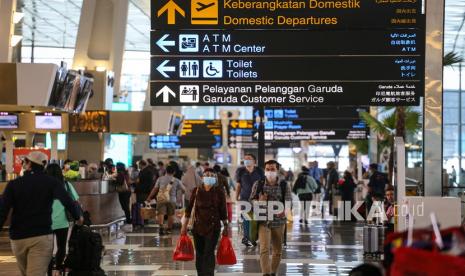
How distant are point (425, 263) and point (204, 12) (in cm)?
740

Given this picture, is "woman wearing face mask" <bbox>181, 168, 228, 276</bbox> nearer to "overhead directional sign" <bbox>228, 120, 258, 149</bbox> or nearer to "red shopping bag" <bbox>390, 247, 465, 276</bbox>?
"red shopping bag" <bbox>390, 247, 465, 276</bbox>

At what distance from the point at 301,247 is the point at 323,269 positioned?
11.3 ft

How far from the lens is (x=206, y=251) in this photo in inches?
424

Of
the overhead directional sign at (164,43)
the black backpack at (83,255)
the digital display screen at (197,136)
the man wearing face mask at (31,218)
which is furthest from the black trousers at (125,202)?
the digital display screen at (197,136)

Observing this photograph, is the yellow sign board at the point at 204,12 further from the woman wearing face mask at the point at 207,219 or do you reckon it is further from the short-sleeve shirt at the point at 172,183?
the short-sleeve shirt at the point at 172,183

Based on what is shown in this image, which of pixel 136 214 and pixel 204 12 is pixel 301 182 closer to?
pixel 136 214

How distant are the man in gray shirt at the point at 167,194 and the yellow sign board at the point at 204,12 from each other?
8.00m

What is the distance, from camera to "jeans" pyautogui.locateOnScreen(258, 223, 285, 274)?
11.3 m

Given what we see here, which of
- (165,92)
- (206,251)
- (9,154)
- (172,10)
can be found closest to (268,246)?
(206,251)

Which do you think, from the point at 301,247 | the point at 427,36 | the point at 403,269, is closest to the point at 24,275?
the point at 403,269

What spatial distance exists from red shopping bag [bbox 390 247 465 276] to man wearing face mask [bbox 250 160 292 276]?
249 inches

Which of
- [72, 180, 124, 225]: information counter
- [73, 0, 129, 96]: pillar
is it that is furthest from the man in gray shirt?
[73, 0, 129, 96]: pillar

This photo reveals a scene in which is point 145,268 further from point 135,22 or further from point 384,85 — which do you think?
point 135,22

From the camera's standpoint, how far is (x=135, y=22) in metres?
47.4
